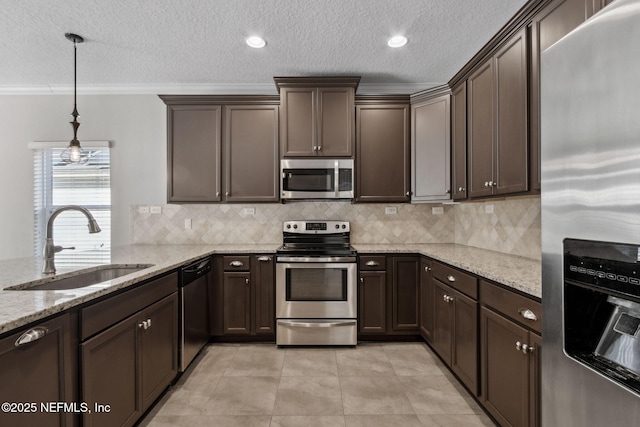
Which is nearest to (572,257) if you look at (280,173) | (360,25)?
(360,25)

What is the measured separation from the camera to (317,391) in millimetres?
2234

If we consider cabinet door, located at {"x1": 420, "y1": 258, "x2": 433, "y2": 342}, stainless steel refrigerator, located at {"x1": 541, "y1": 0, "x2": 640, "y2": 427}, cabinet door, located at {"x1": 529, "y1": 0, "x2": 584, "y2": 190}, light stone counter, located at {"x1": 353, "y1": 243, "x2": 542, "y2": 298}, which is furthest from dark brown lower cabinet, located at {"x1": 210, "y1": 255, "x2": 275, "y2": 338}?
stainless steel refrigerator, located at {"x1": 541, "y1": 0, "x2": 640, "y2": 427}

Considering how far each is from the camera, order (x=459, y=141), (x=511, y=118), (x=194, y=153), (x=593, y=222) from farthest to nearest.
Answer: (x=194, y=153), (x=459, y=141), (x=511, y=118), (x=593, y=222)

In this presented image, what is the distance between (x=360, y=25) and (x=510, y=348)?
230cm

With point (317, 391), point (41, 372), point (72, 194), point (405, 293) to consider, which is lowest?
point (317, 391)

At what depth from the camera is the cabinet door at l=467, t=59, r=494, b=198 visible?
87.7 inches

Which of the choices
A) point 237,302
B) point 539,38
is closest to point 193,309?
point 237,302

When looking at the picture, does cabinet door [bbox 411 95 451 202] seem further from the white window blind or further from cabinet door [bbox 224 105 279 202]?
the white window blind

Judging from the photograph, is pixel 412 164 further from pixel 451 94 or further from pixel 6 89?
pixel 6 89

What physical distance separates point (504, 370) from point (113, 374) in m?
2.00

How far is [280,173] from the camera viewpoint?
3.20m

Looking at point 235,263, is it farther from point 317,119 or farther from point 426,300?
point 426,300

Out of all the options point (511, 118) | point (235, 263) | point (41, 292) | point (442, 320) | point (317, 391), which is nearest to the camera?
point (41, 292)

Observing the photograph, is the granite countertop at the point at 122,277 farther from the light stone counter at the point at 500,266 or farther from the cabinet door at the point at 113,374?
the cabinet door at the point at 113,374
